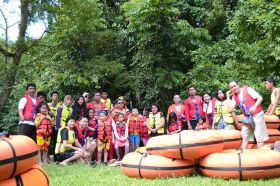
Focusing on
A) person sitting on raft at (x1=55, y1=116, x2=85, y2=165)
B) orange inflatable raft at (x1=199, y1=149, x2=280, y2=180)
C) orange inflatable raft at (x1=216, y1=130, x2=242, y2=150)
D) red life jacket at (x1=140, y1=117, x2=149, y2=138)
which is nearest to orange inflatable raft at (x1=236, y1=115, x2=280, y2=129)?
orange inflatable raft at (x1=216, y1=130, x2=242, y2=150)

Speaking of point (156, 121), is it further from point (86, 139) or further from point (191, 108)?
point (86, 139)

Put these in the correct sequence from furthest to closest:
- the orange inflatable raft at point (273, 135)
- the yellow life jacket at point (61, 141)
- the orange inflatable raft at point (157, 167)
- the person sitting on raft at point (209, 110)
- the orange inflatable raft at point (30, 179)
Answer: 1. the person sitting on raft at point (209, 110)
2. the yellow life jacket at point (61, 141)
3. the orange inflatable raft at point (273, 135)
4. the orange inflatable raft at point (157, 167)
5. the orange inflatable raft at point (30, 179)

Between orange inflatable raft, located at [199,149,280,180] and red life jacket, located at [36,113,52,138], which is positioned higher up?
red life jacket, located at [36,113,52,138]

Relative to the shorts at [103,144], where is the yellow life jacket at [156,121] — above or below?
above

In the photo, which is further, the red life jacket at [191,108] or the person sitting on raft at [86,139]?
the red life jacket at [191,108]

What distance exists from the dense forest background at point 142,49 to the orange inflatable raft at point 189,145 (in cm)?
498

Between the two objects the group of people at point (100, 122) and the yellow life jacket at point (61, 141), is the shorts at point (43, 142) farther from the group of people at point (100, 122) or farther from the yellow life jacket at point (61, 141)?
the yellow life jacket at point (61, 141)

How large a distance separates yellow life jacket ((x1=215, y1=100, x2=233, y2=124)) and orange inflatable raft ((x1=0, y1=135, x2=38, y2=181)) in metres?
5.12

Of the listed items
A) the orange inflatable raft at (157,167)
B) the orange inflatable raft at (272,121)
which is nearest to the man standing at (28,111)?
the orange inflatable raft at (157,167)

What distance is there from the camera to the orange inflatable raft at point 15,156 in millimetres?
3986

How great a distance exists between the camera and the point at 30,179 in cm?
432

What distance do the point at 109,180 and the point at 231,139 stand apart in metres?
2.46

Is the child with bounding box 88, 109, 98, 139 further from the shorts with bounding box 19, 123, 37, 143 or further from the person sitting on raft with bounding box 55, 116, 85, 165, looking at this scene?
the shorts with bounding box 19, 123, 37, 143

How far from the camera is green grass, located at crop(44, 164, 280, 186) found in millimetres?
5383
